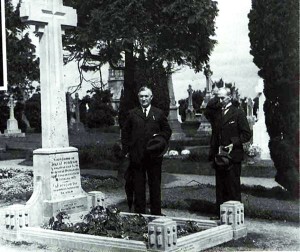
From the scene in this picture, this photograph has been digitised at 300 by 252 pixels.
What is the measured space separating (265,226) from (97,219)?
8.00 ft

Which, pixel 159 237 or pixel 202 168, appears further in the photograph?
pixel 202 168

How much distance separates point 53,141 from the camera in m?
8.20

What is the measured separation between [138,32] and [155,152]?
23.3 feet

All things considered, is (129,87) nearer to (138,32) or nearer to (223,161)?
(138,32)

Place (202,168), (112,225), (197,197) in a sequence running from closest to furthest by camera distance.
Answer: (112,225) → (197,197) → (202,168)

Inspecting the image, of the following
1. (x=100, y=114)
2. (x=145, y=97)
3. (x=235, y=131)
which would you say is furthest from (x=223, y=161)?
(x=100, y=114)

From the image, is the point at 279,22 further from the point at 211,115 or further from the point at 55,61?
the point at 55,61

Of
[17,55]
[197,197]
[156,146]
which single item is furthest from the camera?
[17,55]

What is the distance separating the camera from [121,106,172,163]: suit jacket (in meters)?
7.76

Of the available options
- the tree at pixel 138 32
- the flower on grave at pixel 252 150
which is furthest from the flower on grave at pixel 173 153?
the tree at pixel 138 32

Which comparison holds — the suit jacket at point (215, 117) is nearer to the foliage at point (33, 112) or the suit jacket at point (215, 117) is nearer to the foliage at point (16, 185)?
the foliage at point (16, 185)

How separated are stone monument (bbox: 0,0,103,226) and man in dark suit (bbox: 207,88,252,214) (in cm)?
197

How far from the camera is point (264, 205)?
9258 millimetres

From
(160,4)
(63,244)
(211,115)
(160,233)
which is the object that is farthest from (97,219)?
(160,4)
